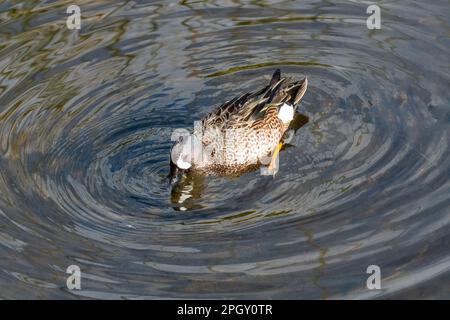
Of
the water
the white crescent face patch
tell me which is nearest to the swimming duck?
the white crescent face patch

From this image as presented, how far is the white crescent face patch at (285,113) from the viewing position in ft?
38.4

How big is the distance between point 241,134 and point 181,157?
98 cm

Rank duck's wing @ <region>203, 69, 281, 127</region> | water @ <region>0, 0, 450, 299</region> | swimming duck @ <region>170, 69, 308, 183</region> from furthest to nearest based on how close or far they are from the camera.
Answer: duck's wing @ <region>203, 69, 281, 127</region> < swimming duck @ <region>170, 69, 308, 183</region> < water @ <region>0, 0, 450, 299</region>

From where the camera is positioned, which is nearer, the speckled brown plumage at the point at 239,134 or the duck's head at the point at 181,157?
the duck's head at the point at 181,157

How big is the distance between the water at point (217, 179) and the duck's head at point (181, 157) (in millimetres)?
174

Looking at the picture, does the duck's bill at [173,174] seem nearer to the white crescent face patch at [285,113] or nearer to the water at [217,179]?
the water at [217,179]

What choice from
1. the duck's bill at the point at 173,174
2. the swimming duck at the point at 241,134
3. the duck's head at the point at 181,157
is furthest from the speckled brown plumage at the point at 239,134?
the duck's bill at the point at 173,174

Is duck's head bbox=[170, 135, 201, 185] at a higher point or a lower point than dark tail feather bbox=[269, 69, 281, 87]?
lower

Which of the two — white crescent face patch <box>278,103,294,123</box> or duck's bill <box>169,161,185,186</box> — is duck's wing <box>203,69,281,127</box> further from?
duck's bill <box>169,161,185,186</box>

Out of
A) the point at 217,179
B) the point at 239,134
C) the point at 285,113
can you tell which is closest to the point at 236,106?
the point at 239,134

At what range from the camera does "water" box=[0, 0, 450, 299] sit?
28.9 ft

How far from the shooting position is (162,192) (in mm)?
10445

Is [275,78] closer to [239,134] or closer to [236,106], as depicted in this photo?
[236,106]
